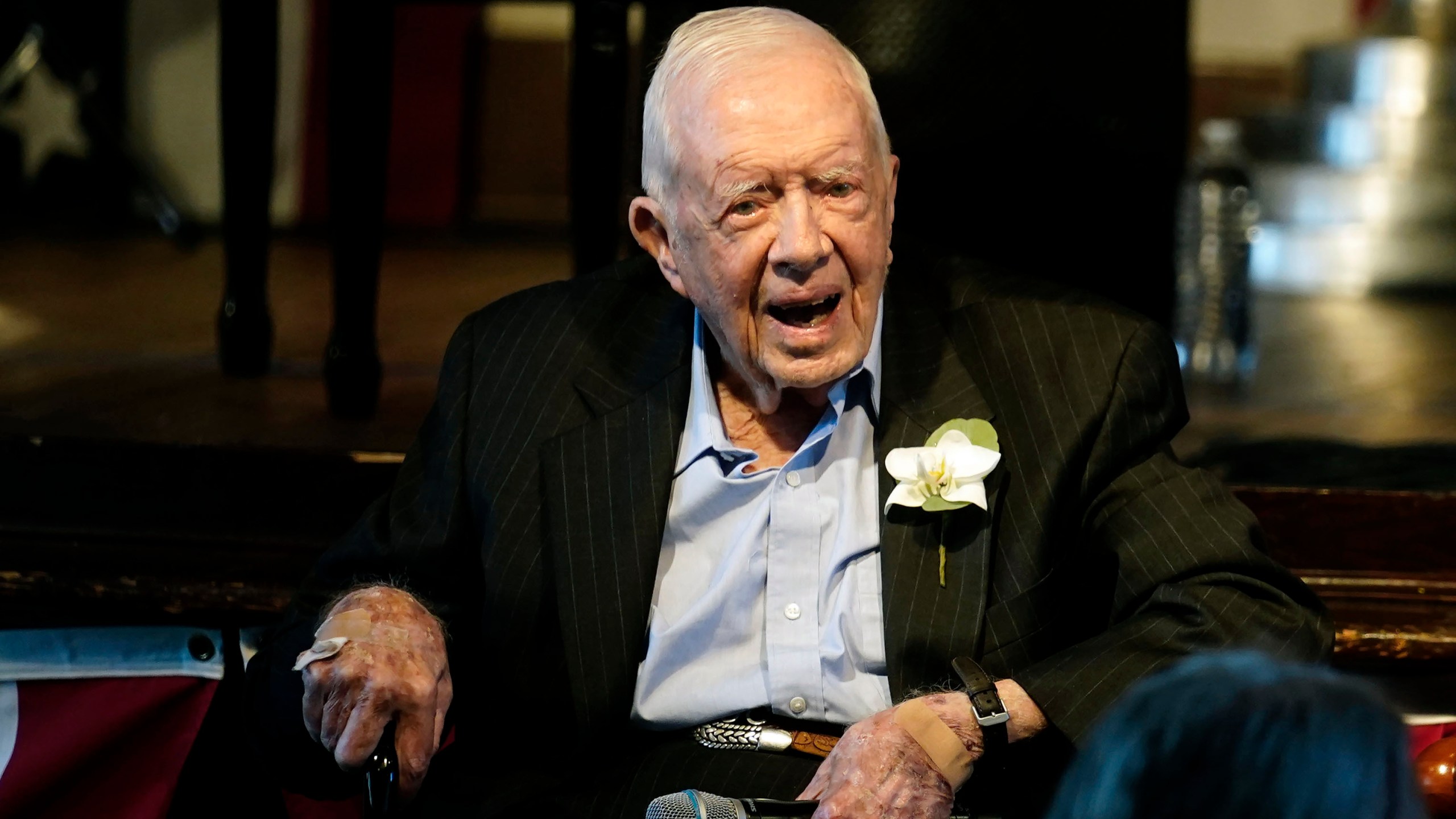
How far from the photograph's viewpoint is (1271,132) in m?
5.68

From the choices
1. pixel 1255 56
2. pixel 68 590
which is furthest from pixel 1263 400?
pixel 1255 56

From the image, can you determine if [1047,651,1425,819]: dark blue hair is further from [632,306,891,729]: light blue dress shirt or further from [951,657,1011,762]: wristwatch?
[632,306,891,729]: light blue dress shirt

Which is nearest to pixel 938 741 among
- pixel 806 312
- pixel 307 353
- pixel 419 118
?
pixel 806 312

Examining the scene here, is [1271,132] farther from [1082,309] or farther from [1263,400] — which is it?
[1082,309]

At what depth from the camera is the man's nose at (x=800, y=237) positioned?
1.58m

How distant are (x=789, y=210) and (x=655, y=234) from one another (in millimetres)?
204

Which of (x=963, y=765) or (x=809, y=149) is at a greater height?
(x=809, y=149)

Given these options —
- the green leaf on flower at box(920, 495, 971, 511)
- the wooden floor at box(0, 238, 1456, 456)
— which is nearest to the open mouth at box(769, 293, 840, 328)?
the green leaf on flower at box(920, 495, 971, 511)

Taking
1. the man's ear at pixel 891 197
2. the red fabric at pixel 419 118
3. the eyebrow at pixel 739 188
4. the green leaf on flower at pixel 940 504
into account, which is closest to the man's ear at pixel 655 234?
the eyebrow at pixel 739 188

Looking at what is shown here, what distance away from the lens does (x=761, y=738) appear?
Answer: 1630 millimetres

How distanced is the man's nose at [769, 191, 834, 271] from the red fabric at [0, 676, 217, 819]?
1.05 m

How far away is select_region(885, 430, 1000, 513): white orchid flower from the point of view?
1582mm

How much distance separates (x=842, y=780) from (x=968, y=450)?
372 mm

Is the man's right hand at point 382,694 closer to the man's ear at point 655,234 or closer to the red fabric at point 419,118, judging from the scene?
the man's ear at point 655,234
